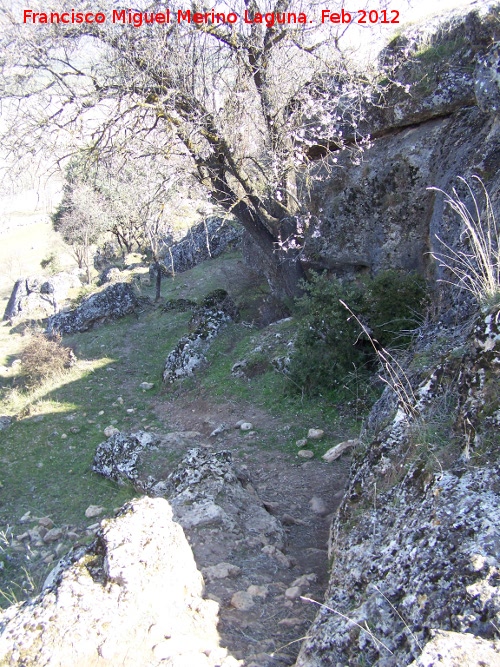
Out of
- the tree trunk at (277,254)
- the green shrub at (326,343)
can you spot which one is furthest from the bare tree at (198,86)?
the green shrub at (326,343)

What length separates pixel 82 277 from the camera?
23.3 meters

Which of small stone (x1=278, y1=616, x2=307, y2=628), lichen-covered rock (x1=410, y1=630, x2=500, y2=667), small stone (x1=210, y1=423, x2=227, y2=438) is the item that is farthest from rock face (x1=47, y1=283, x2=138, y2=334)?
lichen-covered rock (x1=410, y1=630, x2=500, y2=667)

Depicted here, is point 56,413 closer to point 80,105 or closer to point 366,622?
point 80,105

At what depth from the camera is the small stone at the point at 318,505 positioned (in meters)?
4.55

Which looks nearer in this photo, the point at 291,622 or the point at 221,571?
the point at 291,622

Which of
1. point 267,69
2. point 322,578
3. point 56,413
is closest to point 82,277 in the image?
point 56,413

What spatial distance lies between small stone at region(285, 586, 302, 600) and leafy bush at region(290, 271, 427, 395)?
138 inches

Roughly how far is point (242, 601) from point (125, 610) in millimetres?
728

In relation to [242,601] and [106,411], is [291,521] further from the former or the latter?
[106,411]

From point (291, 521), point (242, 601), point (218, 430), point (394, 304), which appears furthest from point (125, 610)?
point (394, 304)

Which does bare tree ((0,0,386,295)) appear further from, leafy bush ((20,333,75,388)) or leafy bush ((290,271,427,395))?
leafy bush ((20,333,75,388))

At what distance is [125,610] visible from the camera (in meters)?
2.66

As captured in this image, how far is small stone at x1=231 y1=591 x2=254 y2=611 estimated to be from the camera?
118 inches

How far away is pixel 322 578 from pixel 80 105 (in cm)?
724
